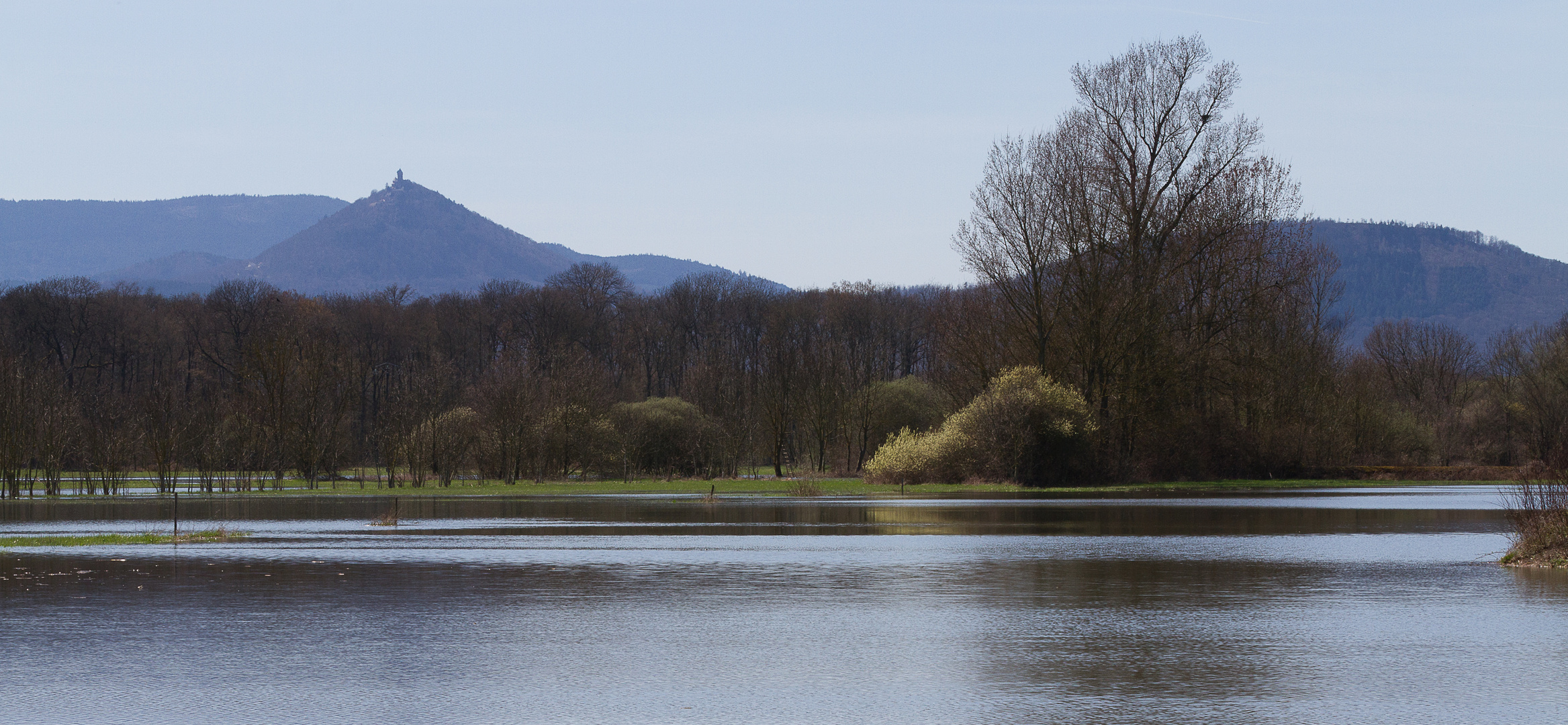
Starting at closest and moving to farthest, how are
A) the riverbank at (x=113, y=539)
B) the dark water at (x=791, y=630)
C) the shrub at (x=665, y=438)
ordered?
1. the dark water at (x=791, y=630)
2. the riverbank at (x=113, y=539)
3. the shrub at (x=665, y=438)

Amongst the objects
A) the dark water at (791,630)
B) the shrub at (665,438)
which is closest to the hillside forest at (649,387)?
the shrub at (665,438)

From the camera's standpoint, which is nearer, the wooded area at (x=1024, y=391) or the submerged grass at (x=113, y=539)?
the submerged grass at (x=113, y=539)

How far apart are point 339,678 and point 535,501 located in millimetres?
38436

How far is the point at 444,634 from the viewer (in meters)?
14.1

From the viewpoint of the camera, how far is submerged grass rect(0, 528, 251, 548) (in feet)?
90.0

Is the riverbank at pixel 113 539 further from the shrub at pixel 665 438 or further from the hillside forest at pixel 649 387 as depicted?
the shrub at pixel 665 438

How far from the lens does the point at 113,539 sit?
27938 mm

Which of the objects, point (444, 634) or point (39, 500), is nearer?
point (444, 634)

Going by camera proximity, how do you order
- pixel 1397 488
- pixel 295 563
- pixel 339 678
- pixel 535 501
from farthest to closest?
pixel 1397 488
pixel 535 501
pixel 295 563
pixel 339 678

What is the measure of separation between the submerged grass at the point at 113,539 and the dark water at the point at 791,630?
138cm

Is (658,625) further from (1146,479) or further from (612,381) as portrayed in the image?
(612,381)

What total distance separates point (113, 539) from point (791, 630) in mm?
19704

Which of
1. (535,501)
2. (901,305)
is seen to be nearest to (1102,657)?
(535,501)

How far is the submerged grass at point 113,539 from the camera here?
27.4 meters
